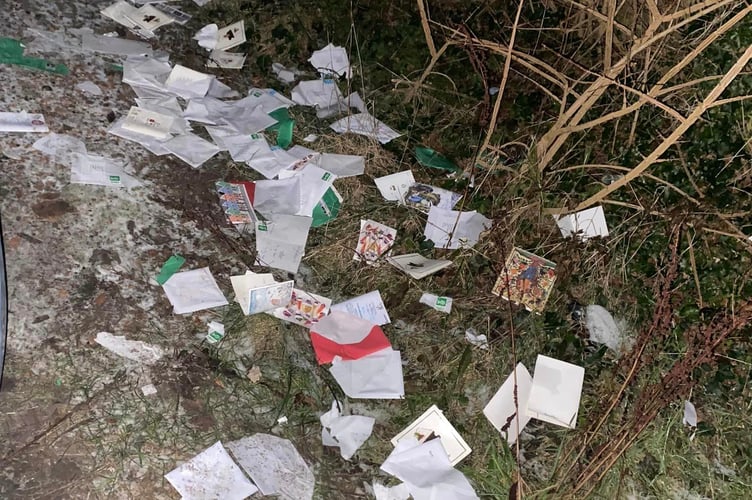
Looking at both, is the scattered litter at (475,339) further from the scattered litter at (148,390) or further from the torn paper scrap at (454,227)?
the scattered litter at (148,390)

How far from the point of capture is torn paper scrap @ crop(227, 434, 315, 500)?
169 centimetres

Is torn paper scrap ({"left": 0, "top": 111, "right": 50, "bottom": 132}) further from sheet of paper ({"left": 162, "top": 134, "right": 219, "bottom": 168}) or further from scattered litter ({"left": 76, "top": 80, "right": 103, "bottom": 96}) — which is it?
sheet of paper ({"left": 162, "top": 134, "right": 219, "bottom": 168})

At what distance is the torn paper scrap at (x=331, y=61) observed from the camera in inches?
109

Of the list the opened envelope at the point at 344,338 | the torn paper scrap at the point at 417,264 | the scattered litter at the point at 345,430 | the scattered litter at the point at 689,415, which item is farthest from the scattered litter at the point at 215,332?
the scattered litter at the point at 689,415

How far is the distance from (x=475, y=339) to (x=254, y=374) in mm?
759

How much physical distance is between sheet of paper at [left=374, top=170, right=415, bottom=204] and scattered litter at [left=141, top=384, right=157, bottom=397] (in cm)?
112

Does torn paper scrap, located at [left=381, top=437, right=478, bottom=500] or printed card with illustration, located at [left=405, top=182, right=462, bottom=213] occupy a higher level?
printed card with illustration, located at [left=405, top=182, right=462, bottom=213]

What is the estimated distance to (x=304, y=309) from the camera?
2.01 m

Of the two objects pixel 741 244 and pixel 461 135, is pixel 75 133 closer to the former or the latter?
pixel 461 135

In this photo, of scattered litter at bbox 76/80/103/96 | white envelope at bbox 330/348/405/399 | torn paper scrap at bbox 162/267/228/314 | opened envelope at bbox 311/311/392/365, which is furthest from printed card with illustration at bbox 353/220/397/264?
scattered litter at bbox 76/80/103/96

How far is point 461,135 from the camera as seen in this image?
103 inches

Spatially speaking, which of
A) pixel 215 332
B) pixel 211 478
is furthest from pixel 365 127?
pixel 211 478

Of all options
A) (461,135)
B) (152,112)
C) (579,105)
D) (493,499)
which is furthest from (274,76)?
(493,499)

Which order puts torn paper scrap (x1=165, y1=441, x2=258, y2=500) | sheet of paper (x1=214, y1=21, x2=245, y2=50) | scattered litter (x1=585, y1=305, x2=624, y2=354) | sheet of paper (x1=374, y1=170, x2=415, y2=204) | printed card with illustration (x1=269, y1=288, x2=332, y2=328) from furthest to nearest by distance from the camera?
sheet of paper (x1=214, y1=21, x2=245, y2=50) → sheet of paper (x1=374, y1=170, x2=415, y2=204) → scattered litter (x1=585, y1=305, x2=624, y2=354) → printed card with illustration (x1=269, y1=288, x2=332, y2=328) → torn paper scrap (x1=165, y1=441, x2=258, y2=500)
